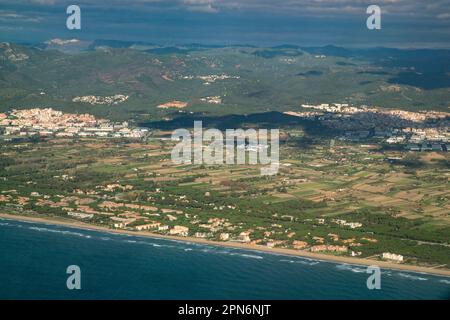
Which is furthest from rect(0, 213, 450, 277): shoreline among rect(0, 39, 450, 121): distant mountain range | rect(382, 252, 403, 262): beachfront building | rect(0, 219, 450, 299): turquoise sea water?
rect(0, 39, 450, 121): distant mountain range

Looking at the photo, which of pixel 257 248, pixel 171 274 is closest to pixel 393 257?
pixel 257 248

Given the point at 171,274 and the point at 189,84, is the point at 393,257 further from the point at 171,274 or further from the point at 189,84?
the point at 189,84

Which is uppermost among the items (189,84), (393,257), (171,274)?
(189,84)

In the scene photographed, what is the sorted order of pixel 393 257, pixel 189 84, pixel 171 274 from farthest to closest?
pixel 189 84
pixel 393 257
pixel 171 274

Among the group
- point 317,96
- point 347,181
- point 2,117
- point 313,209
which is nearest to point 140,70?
point 317,96

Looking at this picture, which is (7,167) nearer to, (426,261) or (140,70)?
(426,261)

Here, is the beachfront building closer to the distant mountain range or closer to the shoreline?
the shoreline

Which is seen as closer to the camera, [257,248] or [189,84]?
[257,248]

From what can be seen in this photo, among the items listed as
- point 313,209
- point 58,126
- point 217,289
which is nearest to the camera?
point 217,289

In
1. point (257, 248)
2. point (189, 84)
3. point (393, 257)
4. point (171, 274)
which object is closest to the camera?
point (171, 274)
